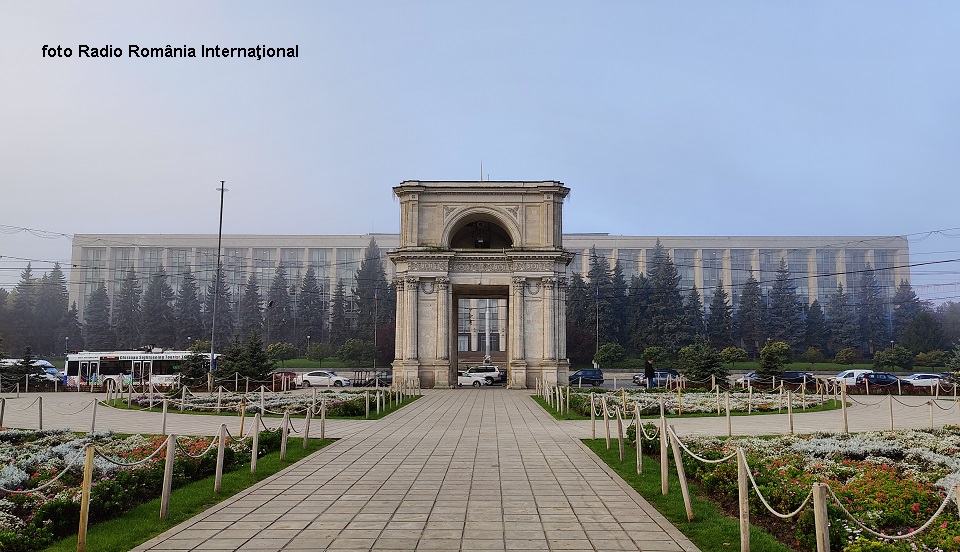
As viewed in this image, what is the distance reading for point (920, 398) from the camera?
112 feet

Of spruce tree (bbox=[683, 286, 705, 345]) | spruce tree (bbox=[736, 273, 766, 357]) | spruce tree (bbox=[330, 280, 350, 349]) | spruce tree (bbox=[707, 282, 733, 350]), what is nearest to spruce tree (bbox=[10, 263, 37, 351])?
spruce tree (bbox=[330, 280, 350, 349])

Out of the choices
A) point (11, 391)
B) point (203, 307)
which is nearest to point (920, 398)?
point (11, 391)

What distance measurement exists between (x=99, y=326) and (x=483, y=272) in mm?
69082

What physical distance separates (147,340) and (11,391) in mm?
53978

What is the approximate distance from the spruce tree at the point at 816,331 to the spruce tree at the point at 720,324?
9.05 meters

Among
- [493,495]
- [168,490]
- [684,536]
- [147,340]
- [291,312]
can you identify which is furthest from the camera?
[291,312]

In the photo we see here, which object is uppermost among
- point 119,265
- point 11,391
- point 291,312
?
point 119,265

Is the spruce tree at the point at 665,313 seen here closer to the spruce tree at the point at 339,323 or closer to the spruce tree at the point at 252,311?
the spruce tree at the point at 339,323

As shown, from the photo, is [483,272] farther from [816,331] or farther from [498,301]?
[498,301]

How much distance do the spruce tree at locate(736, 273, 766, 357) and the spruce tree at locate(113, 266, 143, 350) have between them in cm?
7661

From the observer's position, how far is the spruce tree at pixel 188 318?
91.4m

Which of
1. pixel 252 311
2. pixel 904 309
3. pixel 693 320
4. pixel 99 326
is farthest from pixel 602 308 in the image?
pixel 99 326

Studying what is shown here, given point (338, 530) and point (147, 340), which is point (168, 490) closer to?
point (338, 530)

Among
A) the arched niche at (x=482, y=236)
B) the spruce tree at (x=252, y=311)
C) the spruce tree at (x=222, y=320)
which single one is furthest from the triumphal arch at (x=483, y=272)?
the spruce tree at (x=252, y=311)
